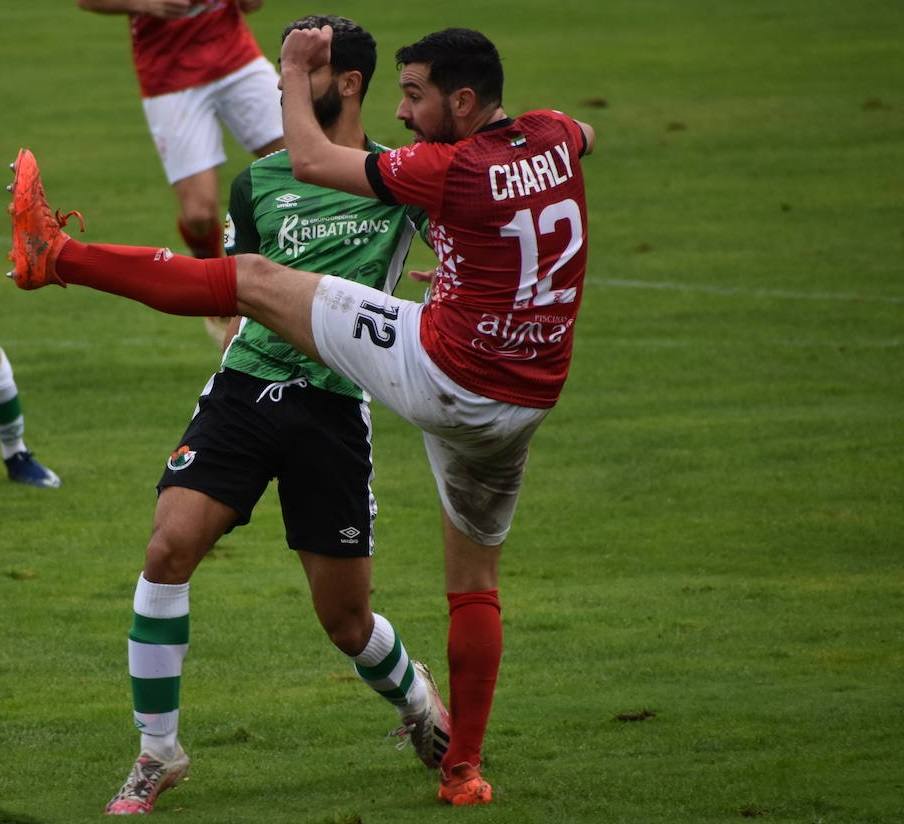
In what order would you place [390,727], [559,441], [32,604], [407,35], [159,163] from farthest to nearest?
[407,35] → [159,163] → [559,441] → [32,604] → [390,727]

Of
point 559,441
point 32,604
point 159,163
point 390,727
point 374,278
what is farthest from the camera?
point 159,163

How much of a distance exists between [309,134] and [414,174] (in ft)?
1.07

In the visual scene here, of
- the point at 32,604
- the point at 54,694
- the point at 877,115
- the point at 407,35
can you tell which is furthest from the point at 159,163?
the point at 54,694

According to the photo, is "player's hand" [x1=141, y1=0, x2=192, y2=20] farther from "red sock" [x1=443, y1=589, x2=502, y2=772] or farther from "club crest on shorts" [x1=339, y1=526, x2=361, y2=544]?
"red sock" [x1=443, y1=589, x2=502, y2=772]

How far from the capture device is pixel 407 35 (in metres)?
23.3

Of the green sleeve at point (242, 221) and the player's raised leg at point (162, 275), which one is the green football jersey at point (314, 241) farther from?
the player's raised leg at point (162, 275)

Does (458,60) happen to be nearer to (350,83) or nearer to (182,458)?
(350,83)

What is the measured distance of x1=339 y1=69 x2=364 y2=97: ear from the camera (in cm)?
576

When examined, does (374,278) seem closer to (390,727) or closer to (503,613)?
(390,727)

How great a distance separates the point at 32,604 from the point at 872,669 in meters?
3.43

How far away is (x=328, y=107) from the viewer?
5.75 meters

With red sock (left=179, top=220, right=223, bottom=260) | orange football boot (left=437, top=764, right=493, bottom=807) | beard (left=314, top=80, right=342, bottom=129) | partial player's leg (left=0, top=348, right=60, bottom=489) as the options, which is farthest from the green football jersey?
red sock (left=179, top=220, right=223, bottom=260)

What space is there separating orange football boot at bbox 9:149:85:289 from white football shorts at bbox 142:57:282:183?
22.9 ft

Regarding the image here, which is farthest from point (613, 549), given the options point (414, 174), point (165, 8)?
point (165, 8)
